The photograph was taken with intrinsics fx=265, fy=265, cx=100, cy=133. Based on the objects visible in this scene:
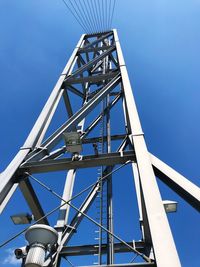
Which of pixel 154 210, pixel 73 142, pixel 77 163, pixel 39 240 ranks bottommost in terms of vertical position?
pixel 39 240

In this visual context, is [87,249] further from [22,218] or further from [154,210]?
[154,210]

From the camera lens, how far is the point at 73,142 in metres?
4.99

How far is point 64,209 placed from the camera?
6.21 meters

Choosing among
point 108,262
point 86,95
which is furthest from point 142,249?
point 86,95

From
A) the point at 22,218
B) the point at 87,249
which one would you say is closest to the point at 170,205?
the point at 22,218

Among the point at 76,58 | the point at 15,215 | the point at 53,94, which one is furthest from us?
the point at 76,58

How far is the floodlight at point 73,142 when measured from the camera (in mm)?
4910

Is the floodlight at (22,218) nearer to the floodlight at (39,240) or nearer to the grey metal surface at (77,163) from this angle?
the grey metal surface at (77,163)

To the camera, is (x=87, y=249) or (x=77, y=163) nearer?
(x=77, y=163)

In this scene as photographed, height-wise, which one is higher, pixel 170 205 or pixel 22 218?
pixel 22 218

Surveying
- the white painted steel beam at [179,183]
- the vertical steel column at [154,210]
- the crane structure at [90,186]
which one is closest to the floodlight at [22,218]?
the crane structure at [90,186]

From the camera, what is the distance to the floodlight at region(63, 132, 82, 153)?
4910mm

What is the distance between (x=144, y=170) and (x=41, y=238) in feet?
5.54

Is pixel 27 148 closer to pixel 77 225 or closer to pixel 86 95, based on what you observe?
pixel 77 225
